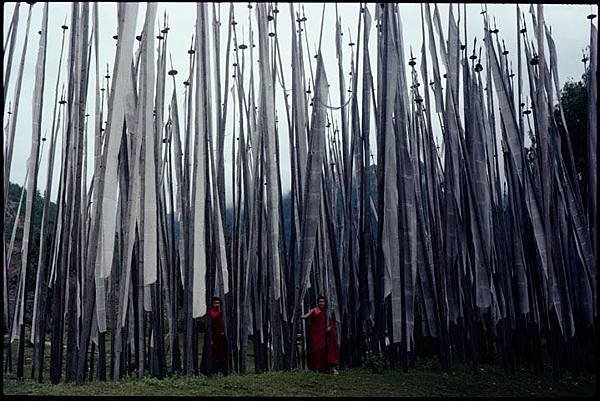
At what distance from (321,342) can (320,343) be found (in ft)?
0.04

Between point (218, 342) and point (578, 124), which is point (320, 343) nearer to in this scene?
point (218, 342)

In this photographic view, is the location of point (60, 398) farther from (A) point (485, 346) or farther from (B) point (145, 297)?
(A) point (485, 346)

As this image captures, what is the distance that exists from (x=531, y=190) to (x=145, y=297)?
3.31 m

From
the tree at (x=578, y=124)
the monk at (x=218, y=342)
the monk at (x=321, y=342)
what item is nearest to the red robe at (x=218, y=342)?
the monk at (x=218, y=342)

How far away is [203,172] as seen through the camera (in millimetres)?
4602

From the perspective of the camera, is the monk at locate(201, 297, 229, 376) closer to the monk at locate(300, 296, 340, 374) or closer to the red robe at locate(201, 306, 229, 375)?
the red robe at locate(201, 306, 229, 375)

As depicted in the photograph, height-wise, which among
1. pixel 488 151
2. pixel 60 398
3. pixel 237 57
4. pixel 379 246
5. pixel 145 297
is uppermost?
pixel 237 57

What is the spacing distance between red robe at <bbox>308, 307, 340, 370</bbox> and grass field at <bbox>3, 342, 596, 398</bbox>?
20 centimetres

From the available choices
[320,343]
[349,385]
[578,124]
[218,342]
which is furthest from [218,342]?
[578,124]

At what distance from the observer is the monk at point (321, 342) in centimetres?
550

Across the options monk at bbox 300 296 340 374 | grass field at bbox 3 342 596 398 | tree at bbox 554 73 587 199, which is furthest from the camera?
tree at bbox 554 73 587 199

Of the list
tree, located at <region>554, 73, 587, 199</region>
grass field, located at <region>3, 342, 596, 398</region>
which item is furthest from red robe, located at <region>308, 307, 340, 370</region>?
tree, located at <region>554, 73, 587, 199</region>

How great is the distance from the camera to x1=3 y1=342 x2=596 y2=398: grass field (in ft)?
14.3

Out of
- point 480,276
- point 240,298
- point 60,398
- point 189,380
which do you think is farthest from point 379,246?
point 60,398
